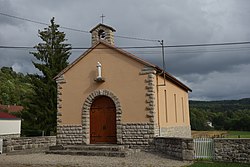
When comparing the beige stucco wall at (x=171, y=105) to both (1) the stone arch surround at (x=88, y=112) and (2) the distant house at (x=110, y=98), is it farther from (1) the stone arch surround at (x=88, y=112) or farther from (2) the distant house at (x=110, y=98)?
(1) the stone arch surround at (x=88, y=112)

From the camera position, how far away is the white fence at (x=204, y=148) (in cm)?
1160

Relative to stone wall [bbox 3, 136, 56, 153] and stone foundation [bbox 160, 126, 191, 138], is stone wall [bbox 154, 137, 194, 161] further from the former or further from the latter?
stone wall [bbox 3, 136, 56, 153]

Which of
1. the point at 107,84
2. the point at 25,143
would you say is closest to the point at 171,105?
the point at 107,84

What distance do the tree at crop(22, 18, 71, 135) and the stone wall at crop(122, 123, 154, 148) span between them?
616 inches

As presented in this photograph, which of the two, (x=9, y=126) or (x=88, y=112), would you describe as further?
(x=9, y=126)

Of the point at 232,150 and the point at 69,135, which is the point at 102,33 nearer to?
the point at 69,135

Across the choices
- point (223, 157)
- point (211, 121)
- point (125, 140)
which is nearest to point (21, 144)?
point (125, 140)

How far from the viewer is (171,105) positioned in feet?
63.1

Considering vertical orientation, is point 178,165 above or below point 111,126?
below

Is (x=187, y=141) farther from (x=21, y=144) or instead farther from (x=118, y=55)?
(x=21, y=144)

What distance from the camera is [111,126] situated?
1639 cm

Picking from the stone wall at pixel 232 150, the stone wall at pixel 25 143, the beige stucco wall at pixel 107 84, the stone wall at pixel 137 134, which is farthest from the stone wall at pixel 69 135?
the stone wall at pixel 232 150

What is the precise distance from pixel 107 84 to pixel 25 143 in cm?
641

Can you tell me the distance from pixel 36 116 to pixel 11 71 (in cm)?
4918
